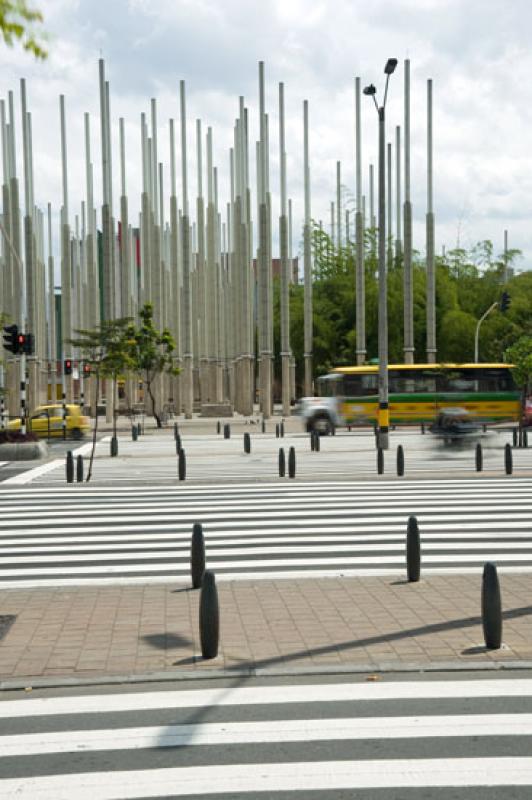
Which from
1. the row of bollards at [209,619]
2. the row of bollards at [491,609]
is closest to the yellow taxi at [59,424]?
the row of bollards at [209,619]

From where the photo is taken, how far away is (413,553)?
11.4 m

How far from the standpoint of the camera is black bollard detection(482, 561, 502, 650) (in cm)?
847

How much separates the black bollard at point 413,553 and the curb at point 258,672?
→ 10.7ft

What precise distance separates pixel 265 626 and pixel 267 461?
1939 cm

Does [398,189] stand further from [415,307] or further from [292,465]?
[292,465]

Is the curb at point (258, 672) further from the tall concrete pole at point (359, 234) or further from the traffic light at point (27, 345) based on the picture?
the tall concrete pole at point (359, 234)

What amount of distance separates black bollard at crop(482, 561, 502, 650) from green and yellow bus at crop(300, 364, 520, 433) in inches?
1474

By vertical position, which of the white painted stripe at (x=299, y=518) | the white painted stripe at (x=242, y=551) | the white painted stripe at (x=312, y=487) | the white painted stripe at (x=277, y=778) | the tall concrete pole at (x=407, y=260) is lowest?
the white painted stripe at (x=277, y=778)

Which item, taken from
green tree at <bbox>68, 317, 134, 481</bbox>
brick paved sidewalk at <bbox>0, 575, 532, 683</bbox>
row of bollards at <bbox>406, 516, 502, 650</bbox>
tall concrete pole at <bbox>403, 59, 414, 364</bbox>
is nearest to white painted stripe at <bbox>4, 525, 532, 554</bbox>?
brick paved sidewalk at <bbox>0, 575, 532, 683</bbox>

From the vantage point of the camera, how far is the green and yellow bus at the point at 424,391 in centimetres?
4600

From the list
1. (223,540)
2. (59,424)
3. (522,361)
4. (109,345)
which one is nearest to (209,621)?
(223,540)

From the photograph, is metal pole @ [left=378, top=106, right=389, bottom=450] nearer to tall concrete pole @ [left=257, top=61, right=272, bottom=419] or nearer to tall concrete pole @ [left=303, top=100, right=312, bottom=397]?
tall concrete pole @ [left=257, top=61, right=272, bottom=419]

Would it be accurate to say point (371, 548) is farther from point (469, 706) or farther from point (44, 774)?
point (44, 774)

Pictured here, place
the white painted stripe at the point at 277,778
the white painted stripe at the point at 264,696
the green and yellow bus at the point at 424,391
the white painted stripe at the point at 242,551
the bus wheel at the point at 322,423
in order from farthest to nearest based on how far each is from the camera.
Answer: the green and yellow bus at the point at 424,391, the bus wheel at the point at 322,423, the white painted stripe at the point at 242,551, the white painted stripe at the point at 264,696, the white painted stripe at the point at 277,778
